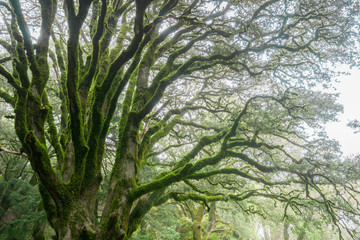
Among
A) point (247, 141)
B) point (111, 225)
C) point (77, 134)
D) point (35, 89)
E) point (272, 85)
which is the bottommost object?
point (111, 225)

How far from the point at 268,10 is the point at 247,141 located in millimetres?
4451

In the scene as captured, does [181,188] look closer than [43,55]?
No

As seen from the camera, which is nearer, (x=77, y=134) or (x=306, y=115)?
(x=77, y=134)

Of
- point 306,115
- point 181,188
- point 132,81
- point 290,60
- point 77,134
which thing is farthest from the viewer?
point 181,188

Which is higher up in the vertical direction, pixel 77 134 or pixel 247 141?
pixel 247 141

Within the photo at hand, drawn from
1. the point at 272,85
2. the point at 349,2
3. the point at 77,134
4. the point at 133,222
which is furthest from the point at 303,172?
the point at 77,134

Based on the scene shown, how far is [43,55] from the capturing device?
3.98m

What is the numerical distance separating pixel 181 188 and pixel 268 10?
795 cm

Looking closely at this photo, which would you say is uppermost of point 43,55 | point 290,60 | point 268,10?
point 268,10

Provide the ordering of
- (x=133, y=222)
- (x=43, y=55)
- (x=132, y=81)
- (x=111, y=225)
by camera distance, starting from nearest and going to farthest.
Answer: (x=111, y=225) < (x=43, y=55) < (x=133, y=222) < (x=132, y=81)

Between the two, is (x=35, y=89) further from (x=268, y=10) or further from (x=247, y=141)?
(x=268, y=10)

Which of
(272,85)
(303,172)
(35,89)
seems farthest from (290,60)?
(35,89)

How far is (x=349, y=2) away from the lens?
5387 mm

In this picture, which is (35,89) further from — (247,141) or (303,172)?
(303,172)
